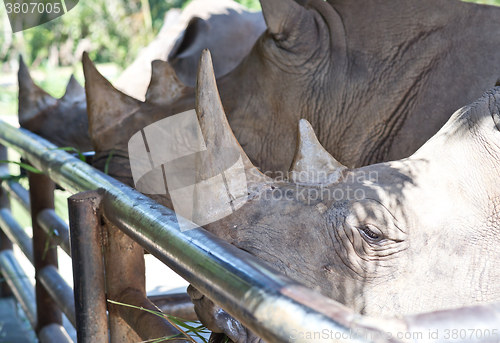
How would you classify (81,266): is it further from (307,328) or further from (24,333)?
(24,333)

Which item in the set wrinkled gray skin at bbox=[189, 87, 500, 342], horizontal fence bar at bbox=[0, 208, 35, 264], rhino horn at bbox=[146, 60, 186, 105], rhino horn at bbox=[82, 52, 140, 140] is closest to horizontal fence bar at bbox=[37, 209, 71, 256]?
horizontal fence bar at bbox=[0, 208, 35, 264]

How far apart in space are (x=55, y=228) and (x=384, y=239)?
5.44 ft

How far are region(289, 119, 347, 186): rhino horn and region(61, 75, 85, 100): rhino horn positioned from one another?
8.69 feet

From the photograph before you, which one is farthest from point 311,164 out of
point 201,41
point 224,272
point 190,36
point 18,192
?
point 190,36

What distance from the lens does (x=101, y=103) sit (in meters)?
3.09

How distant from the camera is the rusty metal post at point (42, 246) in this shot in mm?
2890

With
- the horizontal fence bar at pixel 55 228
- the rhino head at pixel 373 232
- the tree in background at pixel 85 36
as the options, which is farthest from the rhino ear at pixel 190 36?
the tree in background at pixel 85 36

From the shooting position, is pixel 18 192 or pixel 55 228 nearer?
pixel 55 228

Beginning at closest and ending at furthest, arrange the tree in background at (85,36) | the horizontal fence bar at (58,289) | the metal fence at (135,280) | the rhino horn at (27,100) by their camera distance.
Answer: the metal fence at (135,280), the horizontal fence bar at (58,289), the rhino horn at (27,100), the tree in background at (85,36)

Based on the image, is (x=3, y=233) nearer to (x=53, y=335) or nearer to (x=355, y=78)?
(x=53, y=335)

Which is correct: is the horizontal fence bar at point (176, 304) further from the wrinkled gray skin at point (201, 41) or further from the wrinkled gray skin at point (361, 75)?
the wrinkled gray skin at point (201, 41)

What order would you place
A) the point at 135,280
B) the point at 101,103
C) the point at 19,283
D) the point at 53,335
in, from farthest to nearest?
the point at 19,283, the point at 101,103, the point at 53,335, the point at 135,280

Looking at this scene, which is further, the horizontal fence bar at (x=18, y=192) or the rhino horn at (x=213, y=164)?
the horizontal fence bar at (x=18, y=192)

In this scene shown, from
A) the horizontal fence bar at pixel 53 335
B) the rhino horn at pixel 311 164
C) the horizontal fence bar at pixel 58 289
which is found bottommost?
the horizontal fence bar at pixel 53 335
